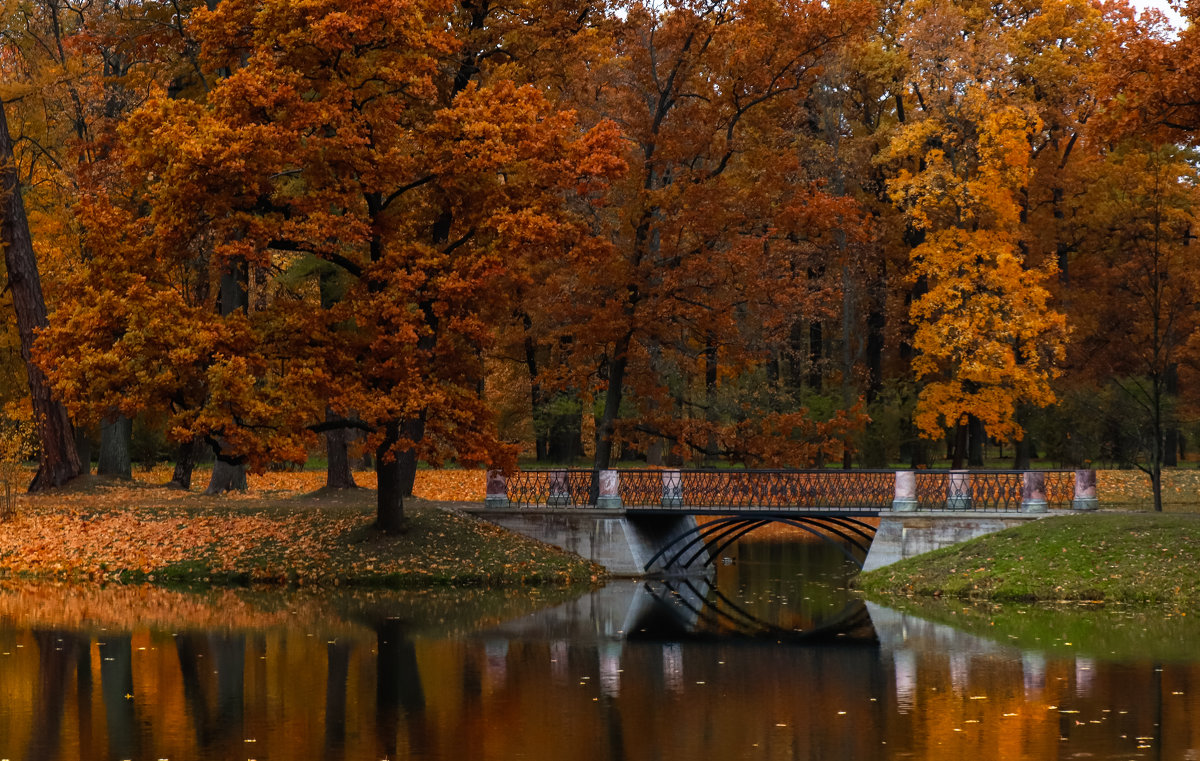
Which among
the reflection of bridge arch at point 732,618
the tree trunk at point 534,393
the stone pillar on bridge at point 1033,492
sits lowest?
the reflection of bridge arch at point 732,618

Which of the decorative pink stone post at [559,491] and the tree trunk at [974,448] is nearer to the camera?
the decorative pink stone post at [559,491]

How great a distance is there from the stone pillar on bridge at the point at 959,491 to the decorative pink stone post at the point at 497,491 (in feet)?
29.8

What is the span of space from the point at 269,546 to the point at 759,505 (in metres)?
9.78

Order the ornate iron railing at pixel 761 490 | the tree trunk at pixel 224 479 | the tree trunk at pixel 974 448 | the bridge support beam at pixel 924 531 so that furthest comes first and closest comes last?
the tree trunk at pixel 974 448
the tree trunk at pixel 224 479
the ornate iron railing at pixel 761 490
the bridge support beam at pixel 924 531

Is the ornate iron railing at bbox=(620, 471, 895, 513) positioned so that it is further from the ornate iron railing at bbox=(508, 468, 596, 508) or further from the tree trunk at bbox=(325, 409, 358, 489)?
the tree trunk at bbox=(325, 409, 358, 489)

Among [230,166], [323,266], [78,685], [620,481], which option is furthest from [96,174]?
[78,685]

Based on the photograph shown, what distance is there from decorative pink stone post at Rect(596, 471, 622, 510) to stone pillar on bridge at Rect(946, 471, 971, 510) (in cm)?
667

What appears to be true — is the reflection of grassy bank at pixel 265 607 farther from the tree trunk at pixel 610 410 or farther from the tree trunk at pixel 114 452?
the tree trunk at pixel 114 452

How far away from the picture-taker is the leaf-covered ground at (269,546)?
2656 cm

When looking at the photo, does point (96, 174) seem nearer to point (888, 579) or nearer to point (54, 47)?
point (54, 47)

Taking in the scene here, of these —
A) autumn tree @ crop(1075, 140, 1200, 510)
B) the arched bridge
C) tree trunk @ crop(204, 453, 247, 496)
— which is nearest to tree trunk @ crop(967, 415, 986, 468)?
autumn tree @ crop(1075, 140, 1200, 510)

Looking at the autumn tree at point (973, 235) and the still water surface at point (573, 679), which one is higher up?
the autumn tree at point (973, 235)

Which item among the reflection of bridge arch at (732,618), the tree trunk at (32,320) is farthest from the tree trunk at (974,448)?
the tree trunk at (32,320)

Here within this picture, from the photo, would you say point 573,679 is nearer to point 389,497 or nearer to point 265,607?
point 265,607
